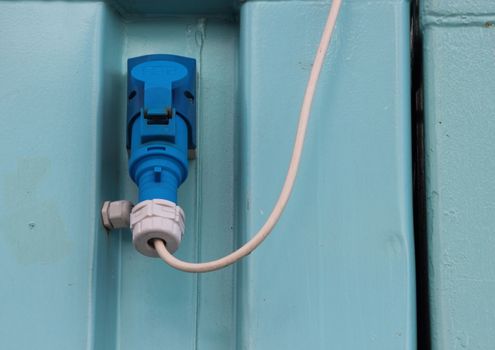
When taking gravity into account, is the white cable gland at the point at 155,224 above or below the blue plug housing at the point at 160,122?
below

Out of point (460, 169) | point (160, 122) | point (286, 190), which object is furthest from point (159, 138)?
point (460, 169)

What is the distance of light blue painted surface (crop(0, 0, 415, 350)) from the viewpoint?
2.35 feet

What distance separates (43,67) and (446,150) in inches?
16.6

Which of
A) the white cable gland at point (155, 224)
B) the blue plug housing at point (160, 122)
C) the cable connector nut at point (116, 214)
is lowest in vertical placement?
the white cable gland at point (155, 224)

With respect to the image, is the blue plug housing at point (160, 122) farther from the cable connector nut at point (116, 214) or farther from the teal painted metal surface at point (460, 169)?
the teal painted metal surface at point (460, 169)

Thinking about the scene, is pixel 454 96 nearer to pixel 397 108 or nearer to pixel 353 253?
pixel 397 108

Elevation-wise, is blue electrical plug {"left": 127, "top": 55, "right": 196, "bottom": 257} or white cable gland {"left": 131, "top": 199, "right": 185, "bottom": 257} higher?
blue electrical plug {"left": 127, "top": 55, "right": 196, "bottom": 257}

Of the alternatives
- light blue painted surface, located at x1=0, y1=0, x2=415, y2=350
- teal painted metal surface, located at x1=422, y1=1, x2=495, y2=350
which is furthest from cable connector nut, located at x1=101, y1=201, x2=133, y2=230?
teal painted metal surface, located at x1=422, y1=1, x2=495, y2=350

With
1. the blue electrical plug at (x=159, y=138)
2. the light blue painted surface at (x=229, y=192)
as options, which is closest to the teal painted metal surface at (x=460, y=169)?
the light blue painted surface at (x=229, y=192)

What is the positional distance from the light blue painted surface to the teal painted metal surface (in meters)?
0.03

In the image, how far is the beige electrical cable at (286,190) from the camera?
→ 0.68 m

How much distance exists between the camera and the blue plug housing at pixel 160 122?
72 centimetres

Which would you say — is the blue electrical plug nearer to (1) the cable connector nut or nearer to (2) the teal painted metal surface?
(1) the cable connector nut

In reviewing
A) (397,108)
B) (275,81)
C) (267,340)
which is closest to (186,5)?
(275,81)
